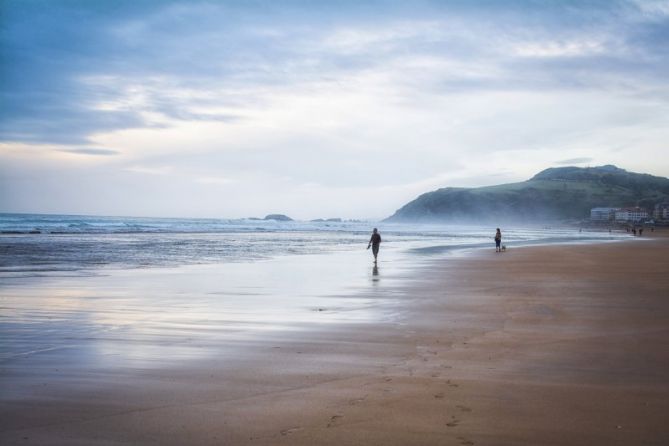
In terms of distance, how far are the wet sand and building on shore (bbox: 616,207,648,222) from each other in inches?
8033

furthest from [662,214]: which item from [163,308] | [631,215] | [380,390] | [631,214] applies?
[380,390]

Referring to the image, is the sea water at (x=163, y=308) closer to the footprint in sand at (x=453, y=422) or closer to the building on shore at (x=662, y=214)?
the footprint in sand at (x=453, y=422)

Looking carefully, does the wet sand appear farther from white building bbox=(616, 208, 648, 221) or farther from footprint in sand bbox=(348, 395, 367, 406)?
white building bbox=(616, 208, 648, 221)

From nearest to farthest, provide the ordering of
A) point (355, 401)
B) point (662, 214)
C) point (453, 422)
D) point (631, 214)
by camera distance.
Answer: point (453, 422)
point (355, 401)
point (631, 214)
point (662, 214)

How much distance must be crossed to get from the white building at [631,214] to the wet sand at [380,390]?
20591 centimetres

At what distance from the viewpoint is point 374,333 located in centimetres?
880

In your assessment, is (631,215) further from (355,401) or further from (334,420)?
(334,420)

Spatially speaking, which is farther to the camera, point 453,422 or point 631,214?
point 631,214

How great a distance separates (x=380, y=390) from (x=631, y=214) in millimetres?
215933

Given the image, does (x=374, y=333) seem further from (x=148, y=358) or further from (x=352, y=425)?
(x=352, y=425)

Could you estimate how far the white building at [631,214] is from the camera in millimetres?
190863

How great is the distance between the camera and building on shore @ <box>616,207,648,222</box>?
189925 millimetres

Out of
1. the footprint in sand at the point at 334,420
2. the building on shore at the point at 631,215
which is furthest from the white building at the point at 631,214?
the footprint in sand at the point at 334,420

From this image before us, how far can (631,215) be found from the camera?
193 m
